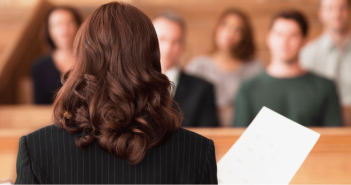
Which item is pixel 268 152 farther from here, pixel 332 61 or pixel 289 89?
pixel 332 61

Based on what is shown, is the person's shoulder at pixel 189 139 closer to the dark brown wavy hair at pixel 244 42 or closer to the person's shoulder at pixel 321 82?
the person's shoulder at pixel 321 82

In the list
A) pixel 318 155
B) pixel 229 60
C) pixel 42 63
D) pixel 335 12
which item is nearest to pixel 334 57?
pixel 335 12

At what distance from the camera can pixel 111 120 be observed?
768 mm

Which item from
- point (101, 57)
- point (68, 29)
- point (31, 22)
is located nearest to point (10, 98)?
point (31, 22)

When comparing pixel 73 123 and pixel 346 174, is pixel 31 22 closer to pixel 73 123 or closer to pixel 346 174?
pixel 73 123

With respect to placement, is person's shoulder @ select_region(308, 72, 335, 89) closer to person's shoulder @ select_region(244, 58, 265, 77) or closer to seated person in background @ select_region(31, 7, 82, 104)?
person's shoulder @ select_region(244, 58, 265, 77)

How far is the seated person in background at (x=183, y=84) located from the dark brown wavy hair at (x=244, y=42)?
1.03 m

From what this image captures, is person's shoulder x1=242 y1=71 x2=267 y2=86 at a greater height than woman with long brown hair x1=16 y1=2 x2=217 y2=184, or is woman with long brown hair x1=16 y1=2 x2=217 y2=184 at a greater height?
woman with long brown hair x1=16 y1=2 x2=217 y2=184

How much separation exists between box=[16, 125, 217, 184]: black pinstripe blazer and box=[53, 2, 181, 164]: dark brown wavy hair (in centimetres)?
3

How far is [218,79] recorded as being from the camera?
3.16 meters

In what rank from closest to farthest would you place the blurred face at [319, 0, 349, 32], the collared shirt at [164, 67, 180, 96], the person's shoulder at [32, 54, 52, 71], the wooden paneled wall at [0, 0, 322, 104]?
the collared shirt at [164, 67, 180, 96] → the blurred face at [319, 0, 349, 32] → the person's shoulder at [32, 54, 52, 71] → the wooden paneled wall at [0, 0, 322, 104]

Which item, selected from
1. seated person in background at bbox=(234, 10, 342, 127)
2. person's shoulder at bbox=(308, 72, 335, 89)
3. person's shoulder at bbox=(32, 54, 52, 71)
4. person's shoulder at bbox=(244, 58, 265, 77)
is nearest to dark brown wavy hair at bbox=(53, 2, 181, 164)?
seated person in background at bbox=(234, 10, 342, 127)

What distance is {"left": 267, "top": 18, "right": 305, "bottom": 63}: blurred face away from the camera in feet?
6.96

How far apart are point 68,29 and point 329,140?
7.99 ft
